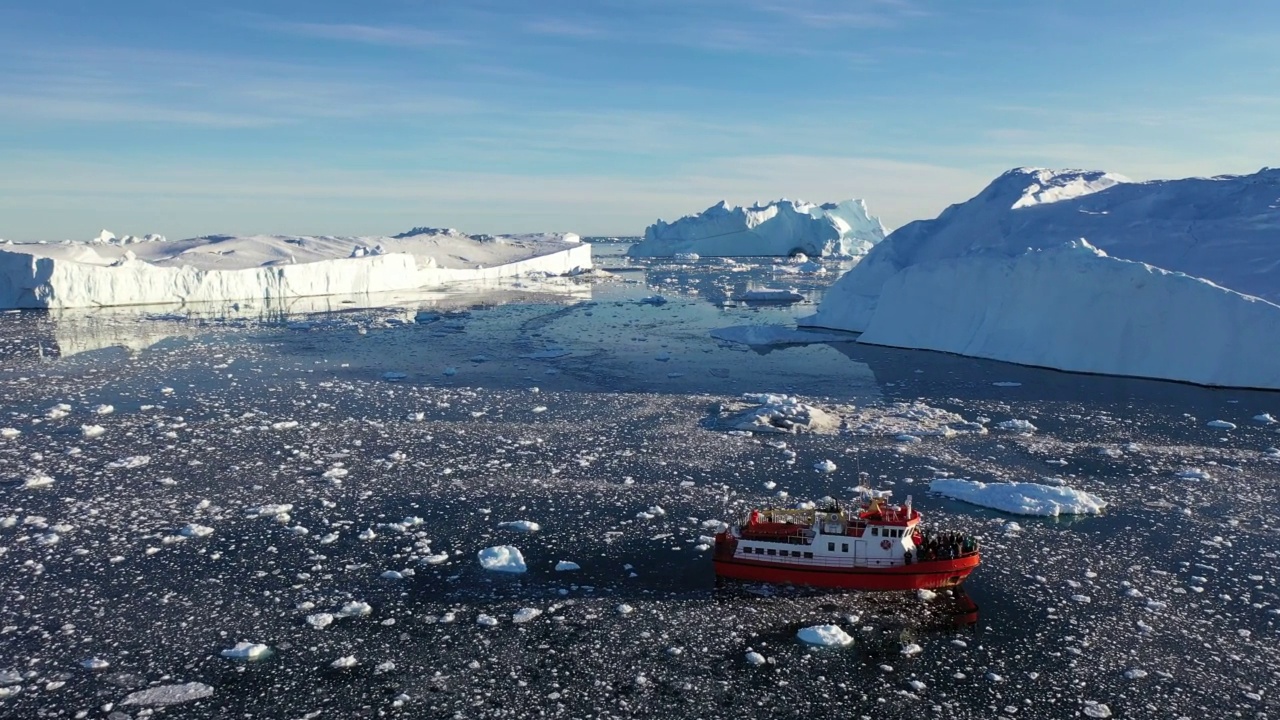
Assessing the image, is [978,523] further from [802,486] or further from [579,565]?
[579,565]

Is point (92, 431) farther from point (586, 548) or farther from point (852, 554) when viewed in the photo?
point (852, 554)

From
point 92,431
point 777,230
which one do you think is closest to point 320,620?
point 92,431

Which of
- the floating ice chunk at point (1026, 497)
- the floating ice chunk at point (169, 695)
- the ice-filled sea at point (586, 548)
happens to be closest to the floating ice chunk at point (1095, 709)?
the ice-filled sea at point (586, 548)

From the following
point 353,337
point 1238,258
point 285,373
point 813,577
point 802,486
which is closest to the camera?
point 813,577

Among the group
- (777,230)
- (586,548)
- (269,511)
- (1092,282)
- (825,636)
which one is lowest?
(825,636)

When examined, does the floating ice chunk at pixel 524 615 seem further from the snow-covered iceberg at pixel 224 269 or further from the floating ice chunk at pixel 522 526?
the snow-covered iceberg at pixel 224 269

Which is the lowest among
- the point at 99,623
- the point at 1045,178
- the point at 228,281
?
the point at 99,623

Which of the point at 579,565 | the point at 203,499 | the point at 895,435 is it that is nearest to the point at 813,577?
the point at 579,565
